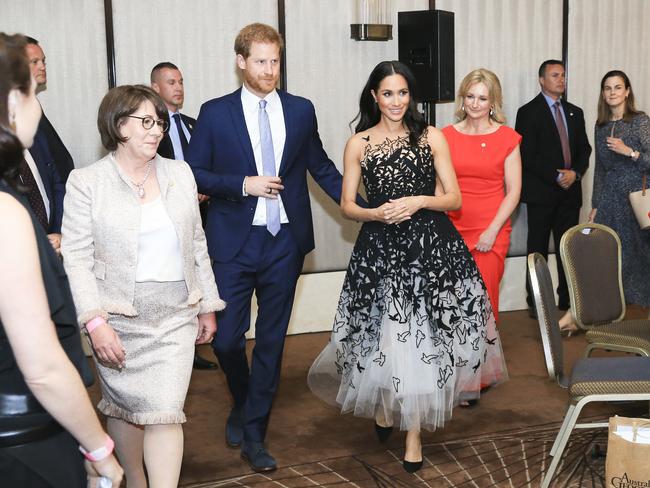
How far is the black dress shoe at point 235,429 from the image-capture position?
4145 mm

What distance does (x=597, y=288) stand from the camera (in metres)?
4.24

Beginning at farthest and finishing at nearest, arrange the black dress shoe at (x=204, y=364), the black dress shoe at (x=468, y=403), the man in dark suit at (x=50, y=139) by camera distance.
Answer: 1. the black dress shoe at (x=204, y=364)
2. the black dress shoe at (x=468, y=403)
3. the man in dark suit at (x=50, y=139)

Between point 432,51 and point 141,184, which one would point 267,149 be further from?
point 432,51

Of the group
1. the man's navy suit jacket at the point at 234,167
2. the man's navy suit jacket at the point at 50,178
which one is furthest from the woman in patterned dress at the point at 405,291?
the man's navy suit jacket at the point at 50,178

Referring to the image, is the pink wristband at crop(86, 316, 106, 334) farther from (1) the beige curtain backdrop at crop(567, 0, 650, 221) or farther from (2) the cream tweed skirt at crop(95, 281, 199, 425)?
(1) the beige curtain backdrop at crop(567, 0, 650, 221)

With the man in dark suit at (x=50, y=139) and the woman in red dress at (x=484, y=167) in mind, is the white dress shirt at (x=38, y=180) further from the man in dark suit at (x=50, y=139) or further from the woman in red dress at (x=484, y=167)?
the woman in red dress at (x=484, y=167)

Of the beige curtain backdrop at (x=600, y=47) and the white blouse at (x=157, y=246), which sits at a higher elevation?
the beige curtain backdrop at (x=600, y=47)

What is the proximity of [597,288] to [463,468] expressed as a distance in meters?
1.15

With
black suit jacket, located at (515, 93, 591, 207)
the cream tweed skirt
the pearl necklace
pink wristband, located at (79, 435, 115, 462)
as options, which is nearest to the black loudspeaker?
black suit jacket, located at (515, 93, 591, 207)

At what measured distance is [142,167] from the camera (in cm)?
304

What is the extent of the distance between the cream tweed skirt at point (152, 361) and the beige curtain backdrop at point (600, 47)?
5.23 meters

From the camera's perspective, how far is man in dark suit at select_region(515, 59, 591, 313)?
6.66 m

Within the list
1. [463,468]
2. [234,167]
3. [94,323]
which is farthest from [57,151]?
[463,468]

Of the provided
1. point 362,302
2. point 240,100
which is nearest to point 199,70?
point 240,100
